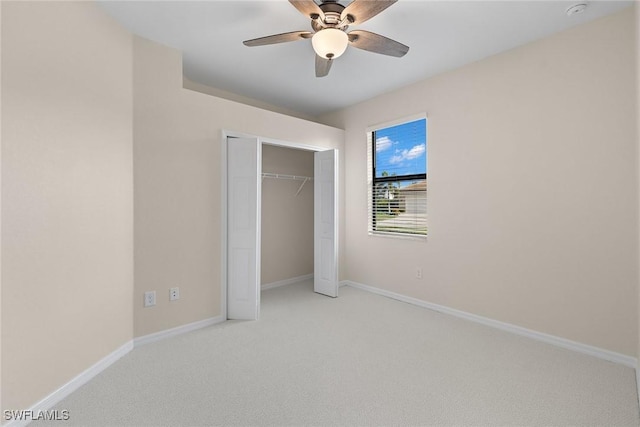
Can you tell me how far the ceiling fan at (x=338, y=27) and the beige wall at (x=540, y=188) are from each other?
132cm

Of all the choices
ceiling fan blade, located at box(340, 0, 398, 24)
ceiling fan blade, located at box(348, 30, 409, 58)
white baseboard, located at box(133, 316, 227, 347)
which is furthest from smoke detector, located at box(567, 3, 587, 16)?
white baseboard, located at box(133, 316, 227, 347)

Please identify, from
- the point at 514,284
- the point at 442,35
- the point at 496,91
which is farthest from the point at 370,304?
the point at 442,35

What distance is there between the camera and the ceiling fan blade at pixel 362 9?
184cm

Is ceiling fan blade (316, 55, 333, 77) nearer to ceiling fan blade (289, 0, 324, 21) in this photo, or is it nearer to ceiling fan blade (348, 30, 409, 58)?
ceiling fan blade (348, 30, 409, 58)

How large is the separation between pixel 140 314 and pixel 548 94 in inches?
159

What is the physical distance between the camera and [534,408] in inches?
70.9

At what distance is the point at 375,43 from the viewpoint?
2266mm

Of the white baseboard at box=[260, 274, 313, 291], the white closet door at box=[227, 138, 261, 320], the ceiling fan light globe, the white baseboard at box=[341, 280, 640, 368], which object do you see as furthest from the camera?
the white baseboard at box=[260, 274, 313, 291]

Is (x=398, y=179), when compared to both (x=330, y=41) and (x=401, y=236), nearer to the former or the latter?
(x=401, y=236)

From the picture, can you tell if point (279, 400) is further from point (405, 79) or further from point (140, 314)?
point (405, 79)

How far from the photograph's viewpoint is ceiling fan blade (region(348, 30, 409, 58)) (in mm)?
2172

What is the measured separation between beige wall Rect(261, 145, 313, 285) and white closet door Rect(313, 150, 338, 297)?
670 mm

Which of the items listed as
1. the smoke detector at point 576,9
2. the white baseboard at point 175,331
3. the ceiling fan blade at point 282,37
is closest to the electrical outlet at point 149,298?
the white baseboard at point 175,331

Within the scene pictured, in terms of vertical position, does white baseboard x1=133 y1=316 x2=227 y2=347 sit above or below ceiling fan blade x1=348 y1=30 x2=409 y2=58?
below
